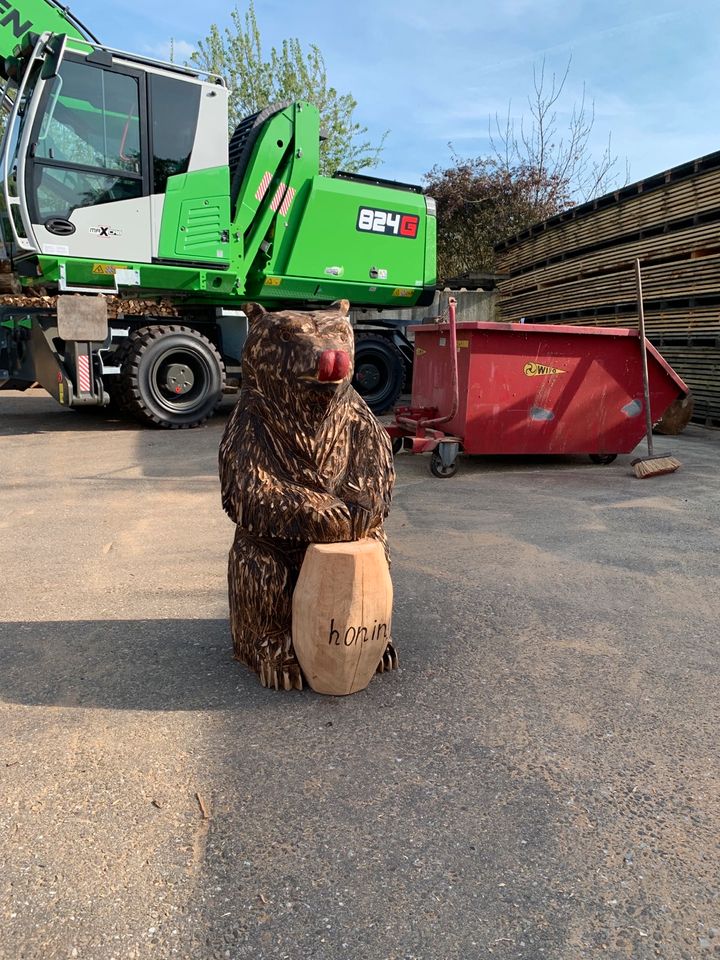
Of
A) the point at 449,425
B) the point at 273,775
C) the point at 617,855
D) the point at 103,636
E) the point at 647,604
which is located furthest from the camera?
the point at 449,425

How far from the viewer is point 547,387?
672 centimetres

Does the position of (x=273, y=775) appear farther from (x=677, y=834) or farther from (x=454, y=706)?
(x=677, y=834)

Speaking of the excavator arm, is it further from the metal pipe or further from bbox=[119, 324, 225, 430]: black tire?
the metal pipe

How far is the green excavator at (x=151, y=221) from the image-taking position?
23.9ft

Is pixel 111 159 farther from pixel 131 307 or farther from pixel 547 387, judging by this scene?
pixel 547 387

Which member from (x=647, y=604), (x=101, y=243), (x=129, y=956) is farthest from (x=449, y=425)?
(x=129, y=956)

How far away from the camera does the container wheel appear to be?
645cm

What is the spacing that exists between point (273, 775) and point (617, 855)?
994mm

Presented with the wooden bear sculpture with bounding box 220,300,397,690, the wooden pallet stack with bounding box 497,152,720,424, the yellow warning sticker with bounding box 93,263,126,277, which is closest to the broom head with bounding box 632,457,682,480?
the wooden pallet stack with bounding box 497,152,720,424

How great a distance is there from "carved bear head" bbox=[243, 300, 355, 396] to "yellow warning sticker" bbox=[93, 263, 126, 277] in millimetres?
5827

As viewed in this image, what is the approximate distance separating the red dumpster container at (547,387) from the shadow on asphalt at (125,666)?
406 centimetres

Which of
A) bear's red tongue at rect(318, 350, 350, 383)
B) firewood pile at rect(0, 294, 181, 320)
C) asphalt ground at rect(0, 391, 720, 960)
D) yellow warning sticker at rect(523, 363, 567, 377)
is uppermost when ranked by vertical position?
firewood pile at rect(0, 294, 181, 320)

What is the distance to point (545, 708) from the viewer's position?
254 centimetres

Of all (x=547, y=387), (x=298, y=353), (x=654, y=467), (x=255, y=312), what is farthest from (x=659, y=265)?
(x=298, y=353)
